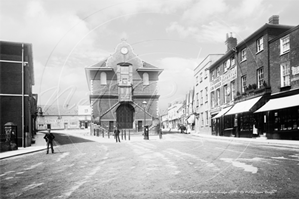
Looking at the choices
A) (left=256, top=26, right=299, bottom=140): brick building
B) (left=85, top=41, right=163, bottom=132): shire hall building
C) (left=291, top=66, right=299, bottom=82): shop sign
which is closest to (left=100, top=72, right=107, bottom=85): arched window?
(left=85, top=41, right=163, bottom=132): shire hall building

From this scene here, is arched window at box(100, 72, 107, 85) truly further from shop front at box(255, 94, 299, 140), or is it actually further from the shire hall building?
shop front at box(255, 94, 299, 140)

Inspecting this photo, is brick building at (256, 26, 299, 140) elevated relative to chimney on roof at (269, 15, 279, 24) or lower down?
lower down

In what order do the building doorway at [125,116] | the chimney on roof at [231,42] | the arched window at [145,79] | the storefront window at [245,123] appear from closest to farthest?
1. the chimney on roof at [231,42]
2. the arched window at [145,79]
3. the building doorway at [125,116]
4. the storefront window at [245,123]

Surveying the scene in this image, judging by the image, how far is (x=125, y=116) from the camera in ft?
17.3

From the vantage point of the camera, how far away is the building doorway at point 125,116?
4969 millimetres

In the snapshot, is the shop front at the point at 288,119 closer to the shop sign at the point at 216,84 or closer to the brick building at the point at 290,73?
the brick building at the point at 290,73

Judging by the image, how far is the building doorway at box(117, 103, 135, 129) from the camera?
196 inches

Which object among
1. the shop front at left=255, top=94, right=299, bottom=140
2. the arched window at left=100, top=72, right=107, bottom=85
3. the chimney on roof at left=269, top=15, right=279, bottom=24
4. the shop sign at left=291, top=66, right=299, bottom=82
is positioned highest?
the chimney on roof at left=269, top=15, right=279, bottom=24

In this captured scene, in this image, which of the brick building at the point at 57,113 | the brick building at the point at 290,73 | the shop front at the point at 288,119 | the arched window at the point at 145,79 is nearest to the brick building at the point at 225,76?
the brick building at the point at 290,73

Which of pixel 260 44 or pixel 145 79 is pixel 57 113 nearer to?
pixel 145 79

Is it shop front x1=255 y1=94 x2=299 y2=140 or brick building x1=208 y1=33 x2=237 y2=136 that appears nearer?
shop front x1=255 y1=94 x2=299 y2=140

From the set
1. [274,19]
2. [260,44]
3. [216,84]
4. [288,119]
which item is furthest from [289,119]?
[216,84]

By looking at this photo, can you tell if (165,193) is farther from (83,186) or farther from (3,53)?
(3,53)

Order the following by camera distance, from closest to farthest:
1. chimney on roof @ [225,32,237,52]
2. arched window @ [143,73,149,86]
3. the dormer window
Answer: chimney on roof @ [225,32,237,52] → the dormer window → arched window @ [143,73,149,86]
